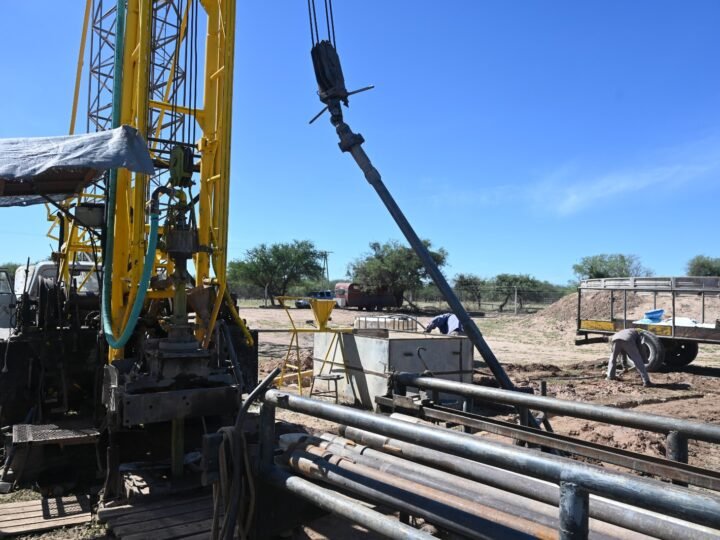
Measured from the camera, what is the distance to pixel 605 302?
28.8 metres

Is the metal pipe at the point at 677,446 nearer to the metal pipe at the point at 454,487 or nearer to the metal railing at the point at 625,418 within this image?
the metal railing at the point at 625,418

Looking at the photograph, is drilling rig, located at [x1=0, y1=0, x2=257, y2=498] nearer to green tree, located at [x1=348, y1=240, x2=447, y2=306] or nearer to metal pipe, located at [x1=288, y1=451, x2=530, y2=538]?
metal pipe, located at [x1=288, y1=451, x2=530, y2=538]

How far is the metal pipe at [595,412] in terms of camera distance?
270 centimetres

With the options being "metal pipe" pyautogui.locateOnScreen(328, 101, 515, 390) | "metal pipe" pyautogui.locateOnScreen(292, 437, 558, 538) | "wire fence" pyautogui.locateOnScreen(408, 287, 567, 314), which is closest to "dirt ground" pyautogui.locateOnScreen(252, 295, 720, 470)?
"metal pipe" pyautogui.locateOnScreen(328, 101, 515, 390)

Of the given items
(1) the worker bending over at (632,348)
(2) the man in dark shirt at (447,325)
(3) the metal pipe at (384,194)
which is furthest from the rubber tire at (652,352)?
(3) the metal pipe at (384,194)

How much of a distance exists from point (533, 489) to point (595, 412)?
1.26 meters

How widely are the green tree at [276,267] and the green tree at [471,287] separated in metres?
14.1

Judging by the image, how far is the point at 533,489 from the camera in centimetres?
197

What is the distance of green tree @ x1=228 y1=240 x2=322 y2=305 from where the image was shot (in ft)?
184

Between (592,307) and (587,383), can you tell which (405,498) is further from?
(592,307)

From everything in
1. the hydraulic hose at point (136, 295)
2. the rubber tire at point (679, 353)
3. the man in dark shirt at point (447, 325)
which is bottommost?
the rubber tire at point (679, 353)

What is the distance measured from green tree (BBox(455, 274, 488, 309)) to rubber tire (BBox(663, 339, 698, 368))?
118ft

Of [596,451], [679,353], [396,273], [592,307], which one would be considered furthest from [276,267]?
[596,451]

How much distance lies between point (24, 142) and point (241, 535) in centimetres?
355
